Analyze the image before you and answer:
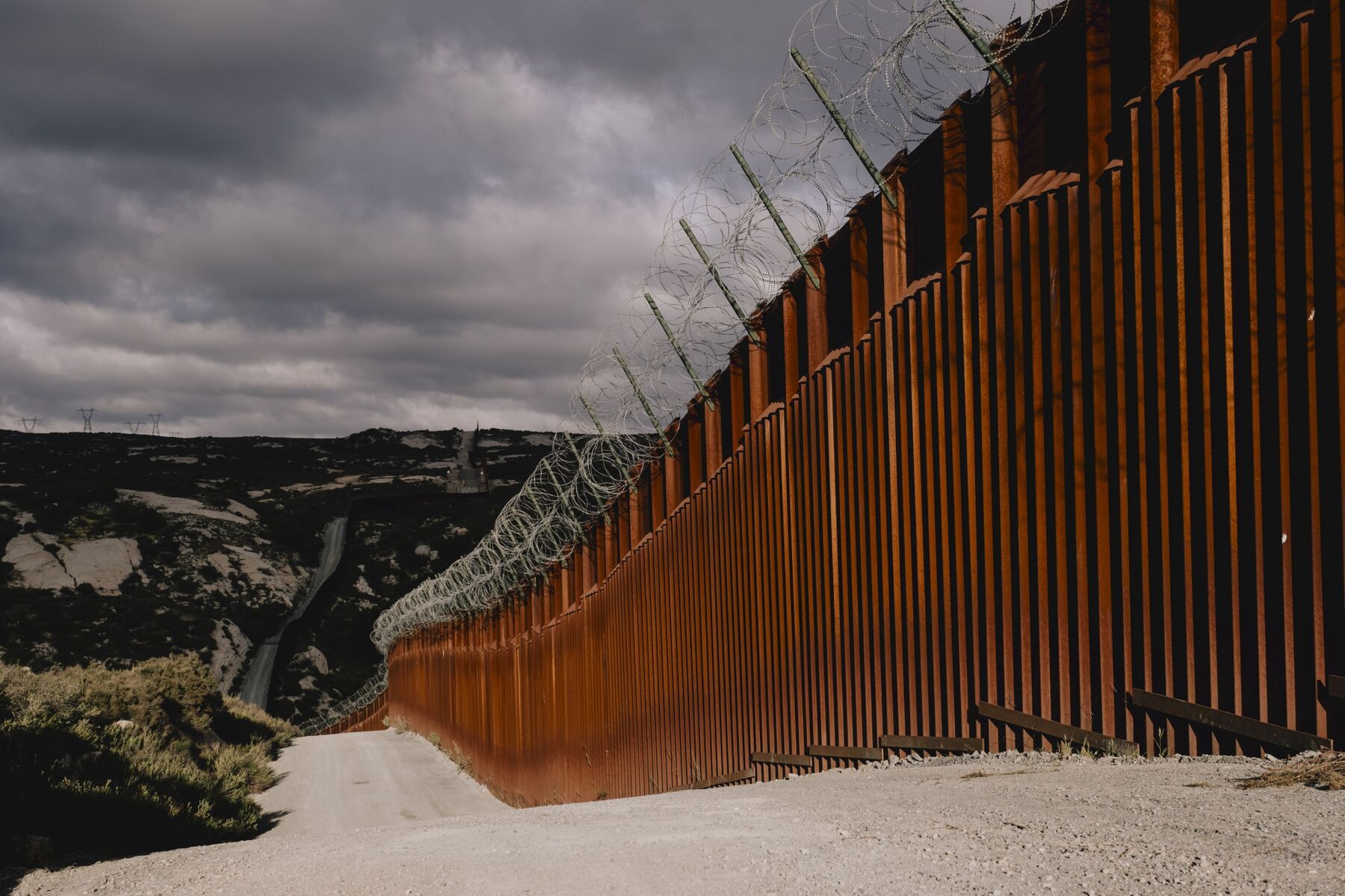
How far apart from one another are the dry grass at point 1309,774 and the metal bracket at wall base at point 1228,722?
0.26 feet

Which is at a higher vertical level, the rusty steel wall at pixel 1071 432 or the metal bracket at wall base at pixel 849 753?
the rusty steel wall at pixel 1071 432

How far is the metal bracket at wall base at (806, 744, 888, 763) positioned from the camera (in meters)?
7.43

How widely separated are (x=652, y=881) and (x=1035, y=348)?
3568 millimetres

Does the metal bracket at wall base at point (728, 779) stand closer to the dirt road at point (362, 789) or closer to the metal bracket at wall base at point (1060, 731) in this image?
the metal bracket at wall base at point (1060, 731)

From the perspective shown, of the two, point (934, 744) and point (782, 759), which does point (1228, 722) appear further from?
A: point (782, 759)

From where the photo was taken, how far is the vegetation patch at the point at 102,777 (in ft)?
25.7

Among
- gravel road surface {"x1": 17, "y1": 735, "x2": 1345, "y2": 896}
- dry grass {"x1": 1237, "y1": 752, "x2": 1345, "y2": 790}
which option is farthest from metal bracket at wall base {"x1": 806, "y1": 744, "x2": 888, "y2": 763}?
dry grass {"x1": 1237, "y1": 752, "x2": 1345, "y2": 790}

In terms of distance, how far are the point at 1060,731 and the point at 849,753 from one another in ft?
7.69

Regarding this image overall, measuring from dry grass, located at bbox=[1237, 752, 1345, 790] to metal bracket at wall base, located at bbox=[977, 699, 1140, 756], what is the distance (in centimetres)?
92

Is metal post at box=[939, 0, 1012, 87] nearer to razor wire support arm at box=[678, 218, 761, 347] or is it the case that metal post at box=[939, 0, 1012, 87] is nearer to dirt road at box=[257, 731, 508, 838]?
razor wire support arm at box=[678, 218, 761, 347]

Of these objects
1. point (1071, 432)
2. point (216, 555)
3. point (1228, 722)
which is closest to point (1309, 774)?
point (1228, 722)

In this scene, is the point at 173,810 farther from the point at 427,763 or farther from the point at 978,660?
the point at 427,763

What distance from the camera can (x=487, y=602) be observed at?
869 inches

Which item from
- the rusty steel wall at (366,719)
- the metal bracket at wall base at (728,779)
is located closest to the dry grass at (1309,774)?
the metal bracket at wall base at (728,779)
